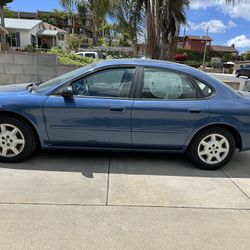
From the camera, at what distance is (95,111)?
14.2 ft

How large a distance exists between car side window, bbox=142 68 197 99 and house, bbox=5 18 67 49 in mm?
33986

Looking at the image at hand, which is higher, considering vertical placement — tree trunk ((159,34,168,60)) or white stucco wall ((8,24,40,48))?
white stucco wall ((8,24,40,48))

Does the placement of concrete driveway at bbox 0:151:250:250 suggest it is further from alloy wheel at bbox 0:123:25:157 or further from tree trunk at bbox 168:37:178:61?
tree trunk at bbox 168:37:178:61

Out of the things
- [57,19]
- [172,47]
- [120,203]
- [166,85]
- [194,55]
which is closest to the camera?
[120,203]

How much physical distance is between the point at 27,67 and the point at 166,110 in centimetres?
618

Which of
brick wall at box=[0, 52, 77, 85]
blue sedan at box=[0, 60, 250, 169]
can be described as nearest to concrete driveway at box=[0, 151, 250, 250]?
blue sedan at box=[0, 60, 250, 169]

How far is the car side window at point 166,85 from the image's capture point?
14.6ft

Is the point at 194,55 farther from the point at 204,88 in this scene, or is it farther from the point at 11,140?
the point at 11,140

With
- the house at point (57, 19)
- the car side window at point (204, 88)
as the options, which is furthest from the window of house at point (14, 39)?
the car side window at point (204, 88)

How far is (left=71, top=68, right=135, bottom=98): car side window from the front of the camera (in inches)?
174

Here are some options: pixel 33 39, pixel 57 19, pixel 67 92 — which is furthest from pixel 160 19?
pixel 57 19

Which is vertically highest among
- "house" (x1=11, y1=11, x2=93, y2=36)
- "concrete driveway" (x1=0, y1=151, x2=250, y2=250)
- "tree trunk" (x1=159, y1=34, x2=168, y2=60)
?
"house" (x1=11, y1=11, x2=93, y2=36)

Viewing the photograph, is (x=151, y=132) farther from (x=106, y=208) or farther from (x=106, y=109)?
(x=106, y=208)

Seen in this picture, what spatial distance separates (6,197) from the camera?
11.6 ft
